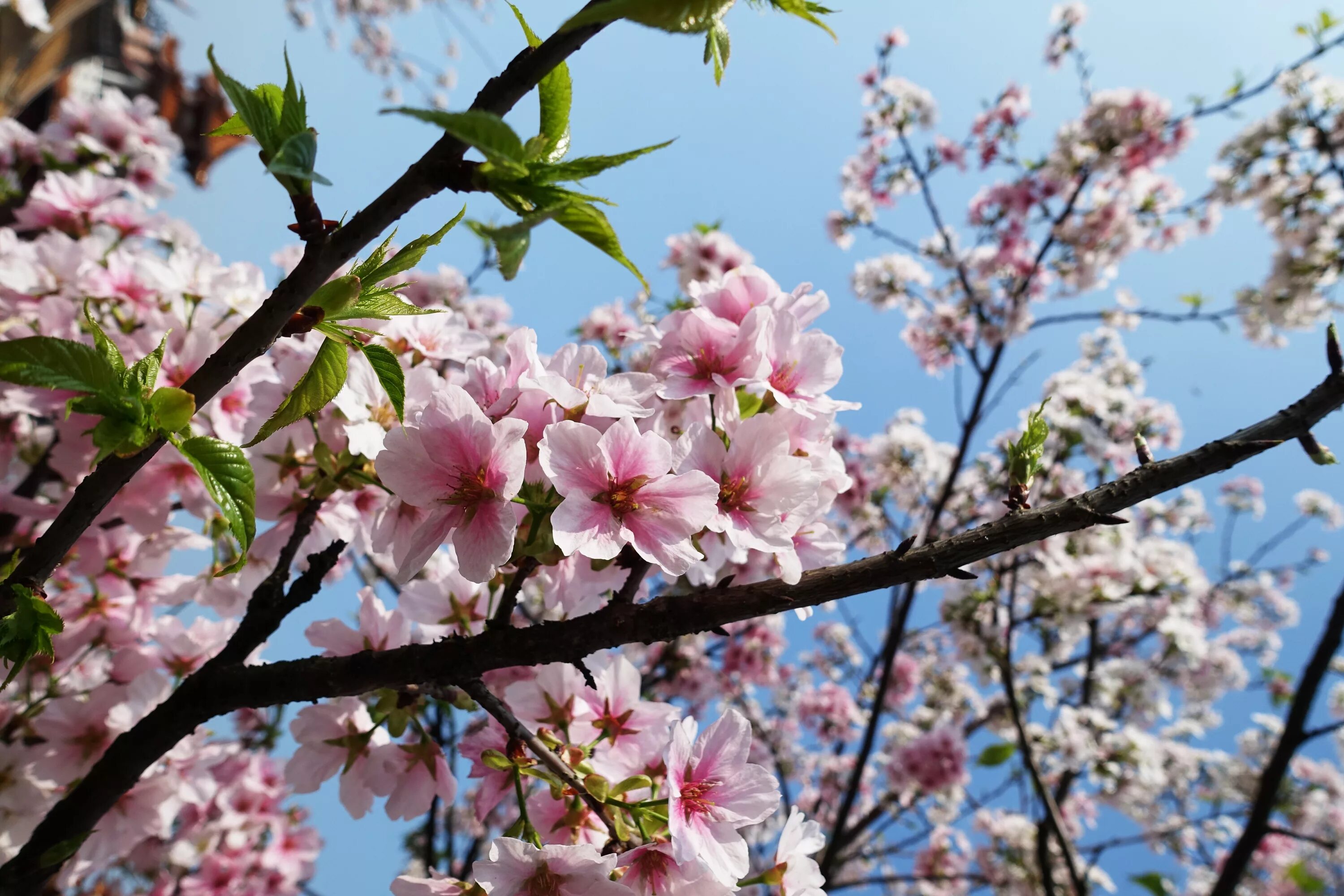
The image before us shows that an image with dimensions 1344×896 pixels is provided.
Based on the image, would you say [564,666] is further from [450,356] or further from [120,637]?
[120,637]

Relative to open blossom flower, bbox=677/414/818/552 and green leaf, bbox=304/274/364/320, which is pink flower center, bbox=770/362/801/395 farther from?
green leaf, bbox=304/274/364/320

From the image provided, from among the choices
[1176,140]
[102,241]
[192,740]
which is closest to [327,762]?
[192,740]

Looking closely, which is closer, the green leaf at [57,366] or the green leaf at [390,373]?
the green leaf at [57,366]

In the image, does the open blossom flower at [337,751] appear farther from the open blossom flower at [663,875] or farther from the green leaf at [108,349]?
the green leaf at [108,349]

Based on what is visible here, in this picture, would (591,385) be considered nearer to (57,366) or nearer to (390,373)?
(390,373)

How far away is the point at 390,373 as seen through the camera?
81 cm

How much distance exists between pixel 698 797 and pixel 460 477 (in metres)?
0.55

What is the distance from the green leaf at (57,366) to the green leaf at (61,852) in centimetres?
70

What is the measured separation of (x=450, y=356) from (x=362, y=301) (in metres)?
0.48

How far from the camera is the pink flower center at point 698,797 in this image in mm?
916

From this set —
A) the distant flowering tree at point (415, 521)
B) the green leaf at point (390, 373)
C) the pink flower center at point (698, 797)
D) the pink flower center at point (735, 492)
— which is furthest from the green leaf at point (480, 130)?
the pink flower center at point (698, 797)

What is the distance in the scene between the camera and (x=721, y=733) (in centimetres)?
98

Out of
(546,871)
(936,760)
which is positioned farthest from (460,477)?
(936,760)

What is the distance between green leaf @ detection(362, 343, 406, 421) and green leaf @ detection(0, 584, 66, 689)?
0.39 meters
